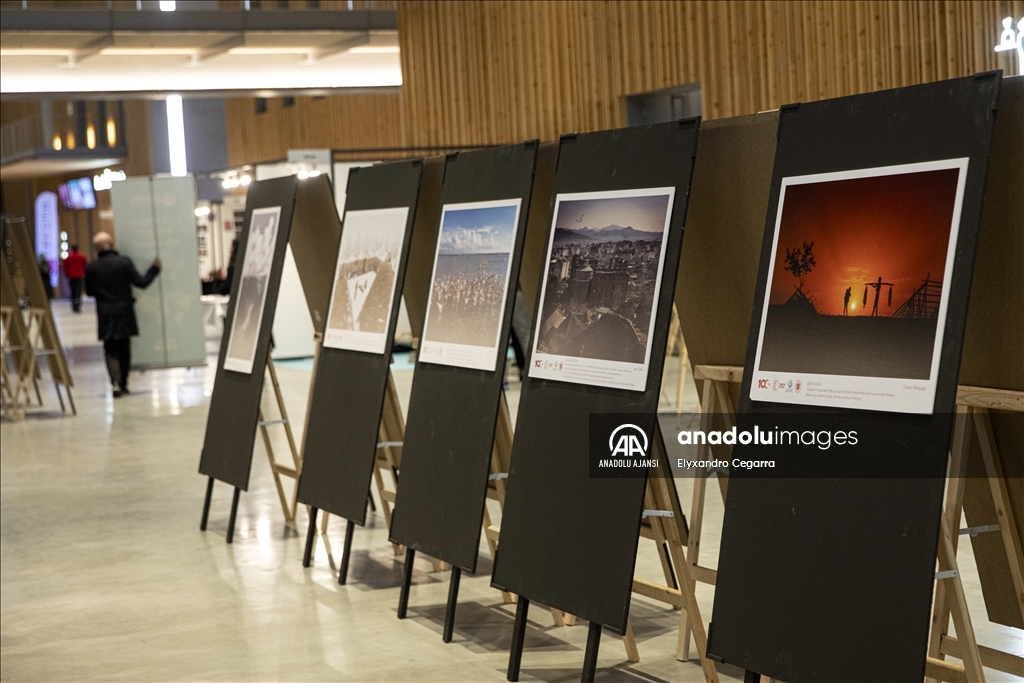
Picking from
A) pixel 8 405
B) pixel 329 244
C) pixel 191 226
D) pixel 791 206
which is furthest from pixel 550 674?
pixel 191 226

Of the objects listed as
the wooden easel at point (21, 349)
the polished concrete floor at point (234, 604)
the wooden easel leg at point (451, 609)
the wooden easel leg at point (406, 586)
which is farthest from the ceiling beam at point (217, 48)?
the wooden easel leg at point (451, 609)

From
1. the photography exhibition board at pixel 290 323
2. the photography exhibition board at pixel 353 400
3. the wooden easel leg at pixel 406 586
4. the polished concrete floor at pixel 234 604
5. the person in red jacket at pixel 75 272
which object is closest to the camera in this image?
the polished concrete floor at pixel 234 604

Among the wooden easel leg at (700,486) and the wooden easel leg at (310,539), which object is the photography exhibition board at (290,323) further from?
the wooden easel leg at (700,486)

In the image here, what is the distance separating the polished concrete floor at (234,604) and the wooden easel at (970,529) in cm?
35

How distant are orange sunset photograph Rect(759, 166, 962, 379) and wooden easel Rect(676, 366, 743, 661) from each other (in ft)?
1.86

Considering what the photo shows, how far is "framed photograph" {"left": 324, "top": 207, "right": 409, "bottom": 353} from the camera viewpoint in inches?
190

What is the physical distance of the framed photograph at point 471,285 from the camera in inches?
160

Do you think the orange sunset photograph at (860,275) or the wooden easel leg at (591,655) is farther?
the wooden easel leg at (591,655)

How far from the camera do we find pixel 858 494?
2680 millimetres

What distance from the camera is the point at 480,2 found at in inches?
560

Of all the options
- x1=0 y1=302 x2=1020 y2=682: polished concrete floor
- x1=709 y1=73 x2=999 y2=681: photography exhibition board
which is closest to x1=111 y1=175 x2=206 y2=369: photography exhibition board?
x1=0 y1=302 x2=1020 y2=682: polished concrete floor

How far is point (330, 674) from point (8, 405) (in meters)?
8.60

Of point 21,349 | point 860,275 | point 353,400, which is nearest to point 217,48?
point 21,349

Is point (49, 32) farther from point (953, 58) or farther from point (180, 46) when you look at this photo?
point (953, 58)
